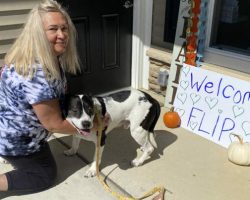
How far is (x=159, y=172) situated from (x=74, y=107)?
1.05 metres

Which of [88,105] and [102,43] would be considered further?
[102,43]

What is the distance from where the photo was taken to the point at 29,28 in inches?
91.7

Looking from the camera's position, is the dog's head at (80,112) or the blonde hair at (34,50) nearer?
the blonde hair at (34,50)

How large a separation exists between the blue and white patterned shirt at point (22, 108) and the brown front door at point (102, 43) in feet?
5.37

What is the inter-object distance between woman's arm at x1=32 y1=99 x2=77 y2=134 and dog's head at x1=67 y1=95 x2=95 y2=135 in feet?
0.21

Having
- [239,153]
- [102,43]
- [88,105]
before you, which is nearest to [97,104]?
[88,105]

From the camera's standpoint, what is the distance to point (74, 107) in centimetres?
253

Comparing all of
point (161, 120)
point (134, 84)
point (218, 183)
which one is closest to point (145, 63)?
point (134, 84)

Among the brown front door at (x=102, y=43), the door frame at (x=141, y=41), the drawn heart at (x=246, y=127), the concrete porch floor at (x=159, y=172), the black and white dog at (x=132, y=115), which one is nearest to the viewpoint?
the concrete porch floor at (x=159, y=172)

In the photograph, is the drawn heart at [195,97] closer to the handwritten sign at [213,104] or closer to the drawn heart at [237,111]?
the handwritten sign at [213,104]

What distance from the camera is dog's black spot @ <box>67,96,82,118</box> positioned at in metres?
2.52

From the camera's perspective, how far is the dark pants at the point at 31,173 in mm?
2648

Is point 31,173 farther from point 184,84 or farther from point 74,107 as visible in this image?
point 184,84

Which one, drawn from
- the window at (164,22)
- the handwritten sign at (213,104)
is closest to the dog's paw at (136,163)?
the handwritten sign at (213,104)
